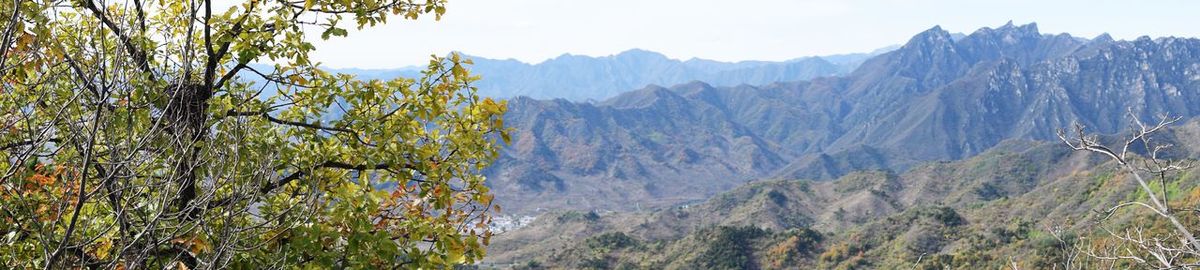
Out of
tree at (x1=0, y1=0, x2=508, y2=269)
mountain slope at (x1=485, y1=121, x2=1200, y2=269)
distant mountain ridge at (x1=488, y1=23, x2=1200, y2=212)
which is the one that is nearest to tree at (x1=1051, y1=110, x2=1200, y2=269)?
mountain slope at (x1=485, y1=121, x2=1200, y2=269)

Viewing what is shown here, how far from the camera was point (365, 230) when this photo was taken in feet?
17.7

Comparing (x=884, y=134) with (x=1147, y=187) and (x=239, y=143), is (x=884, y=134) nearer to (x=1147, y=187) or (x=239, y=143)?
(x=1147, y=187)

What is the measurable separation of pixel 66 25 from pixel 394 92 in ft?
7.09

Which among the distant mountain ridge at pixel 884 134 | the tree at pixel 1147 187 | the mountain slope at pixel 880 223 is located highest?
the tree at pixel 1147 187

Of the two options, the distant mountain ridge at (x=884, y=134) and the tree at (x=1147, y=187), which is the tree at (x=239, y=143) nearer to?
the tree at (x=1147, y=187)

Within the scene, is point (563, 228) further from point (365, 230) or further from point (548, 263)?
point (365, 230)

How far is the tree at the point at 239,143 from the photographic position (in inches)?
175

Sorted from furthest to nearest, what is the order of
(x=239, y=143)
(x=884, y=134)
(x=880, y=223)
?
(x=884, y=134), (x=880, y=223), (x=239, y=143)

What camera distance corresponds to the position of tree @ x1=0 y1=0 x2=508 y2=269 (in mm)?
4434

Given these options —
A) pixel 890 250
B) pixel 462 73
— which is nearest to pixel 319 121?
pixel 462 73

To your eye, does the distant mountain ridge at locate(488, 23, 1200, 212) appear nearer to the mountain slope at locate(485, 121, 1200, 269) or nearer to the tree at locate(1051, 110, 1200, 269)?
the mountain slope at locate(485, 121, 1200, 269)

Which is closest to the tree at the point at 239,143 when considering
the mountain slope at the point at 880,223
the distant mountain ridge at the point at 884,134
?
the mountain slope at the point at 880,223

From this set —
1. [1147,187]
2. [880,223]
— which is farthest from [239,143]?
[880,223]

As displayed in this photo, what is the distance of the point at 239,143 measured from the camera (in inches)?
178
